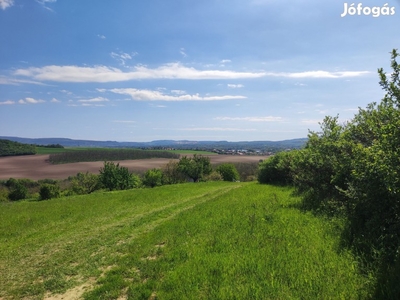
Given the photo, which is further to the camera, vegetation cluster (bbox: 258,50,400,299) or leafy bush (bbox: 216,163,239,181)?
leafy bush (bbox: 216,163,239,181)

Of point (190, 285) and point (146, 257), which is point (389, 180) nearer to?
point (190, 285)

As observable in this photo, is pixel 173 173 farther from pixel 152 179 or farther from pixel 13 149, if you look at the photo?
pixel 13 149

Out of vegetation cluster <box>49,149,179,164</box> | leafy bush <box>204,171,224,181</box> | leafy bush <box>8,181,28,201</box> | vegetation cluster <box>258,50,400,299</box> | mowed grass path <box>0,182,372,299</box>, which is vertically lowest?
leafy bush <box>8,181,28,201</box>

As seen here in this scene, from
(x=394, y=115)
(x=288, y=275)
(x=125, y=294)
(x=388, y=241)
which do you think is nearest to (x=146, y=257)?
(x=125, y=294)

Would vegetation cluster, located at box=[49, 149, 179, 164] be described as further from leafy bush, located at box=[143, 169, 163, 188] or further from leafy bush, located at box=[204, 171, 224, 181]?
leafy bush, located at box=[143, 169, 163, 188]

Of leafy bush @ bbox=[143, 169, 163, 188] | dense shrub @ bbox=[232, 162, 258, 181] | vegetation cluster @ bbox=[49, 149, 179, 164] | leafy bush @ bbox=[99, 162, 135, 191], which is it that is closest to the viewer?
leafy bush @ bbox=[99, 162, 135, 191]

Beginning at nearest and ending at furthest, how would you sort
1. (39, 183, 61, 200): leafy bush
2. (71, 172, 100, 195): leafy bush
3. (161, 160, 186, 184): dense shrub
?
(39, 183, 61, 200): leafy bush < (71, 172, 100, 195): leafy bush < (161, 160, 186, 184): dense shrub

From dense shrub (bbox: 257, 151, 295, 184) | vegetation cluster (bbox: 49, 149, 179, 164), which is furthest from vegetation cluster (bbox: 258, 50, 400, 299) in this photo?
vegetation cluster (bbox: 49, 149, 179, 164)

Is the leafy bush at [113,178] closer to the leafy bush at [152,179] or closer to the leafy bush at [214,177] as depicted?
the leafy bush at [152,179]

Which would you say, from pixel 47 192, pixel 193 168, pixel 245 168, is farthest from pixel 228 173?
pixel 47 192

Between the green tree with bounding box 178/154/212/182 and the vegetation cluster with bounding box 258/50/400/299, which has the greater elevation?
the vegetation cluster with bounding box 258/50/400/299

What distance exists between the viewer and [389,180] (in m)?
5.92

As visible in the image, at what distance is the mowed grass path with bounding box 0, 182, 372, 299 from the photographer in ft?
18.9

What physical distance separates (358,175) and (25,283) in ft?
33.4
